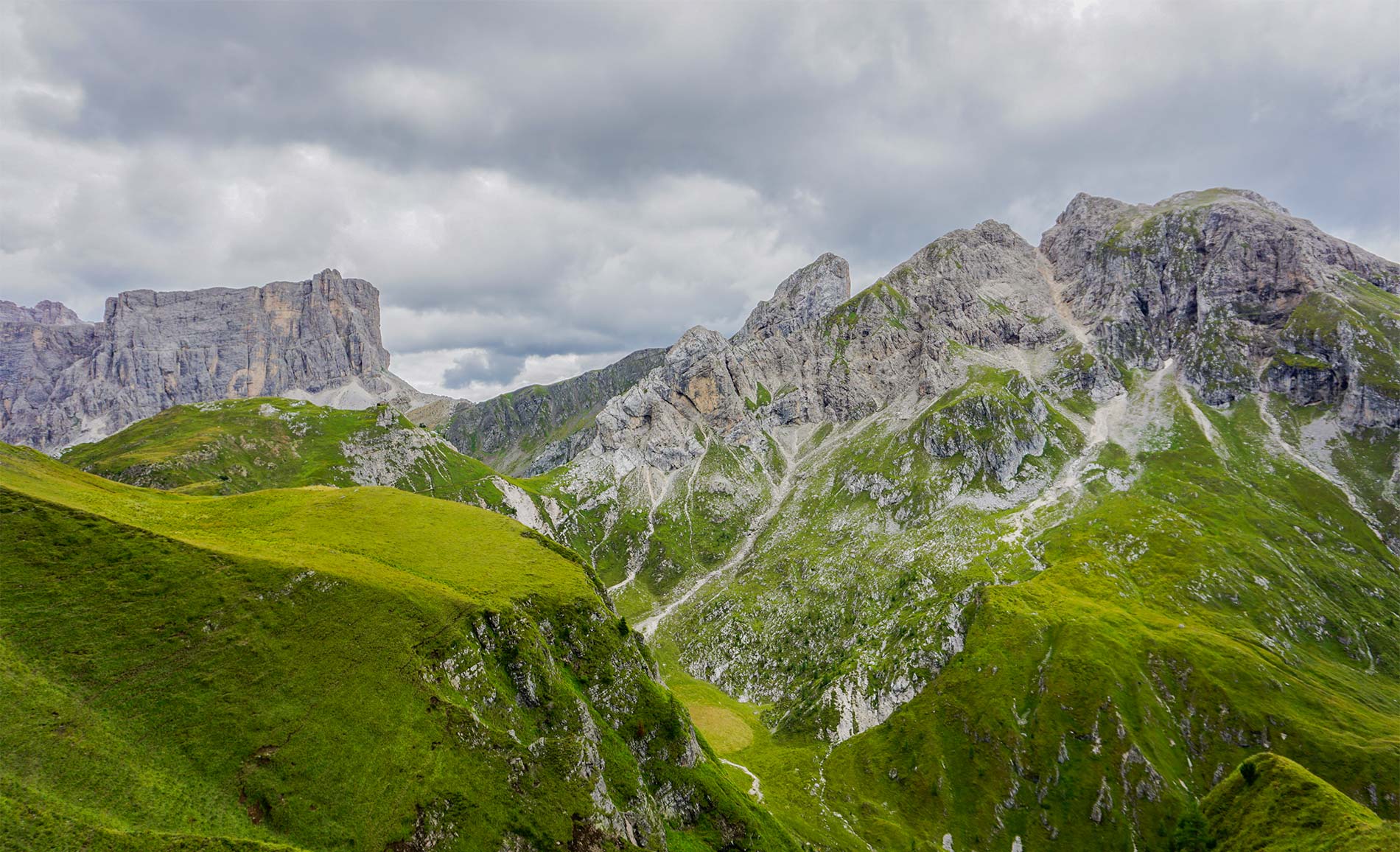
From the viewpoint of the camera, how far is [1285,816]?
59000 mm

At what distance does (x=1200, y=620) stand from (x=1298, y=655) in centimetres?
1975

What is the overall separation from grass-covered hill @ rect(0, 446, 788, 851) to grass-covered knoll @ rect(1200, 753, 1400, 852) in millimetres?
59103

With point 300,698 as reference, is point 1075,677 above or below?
below

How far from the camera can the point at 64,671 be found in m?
47.2

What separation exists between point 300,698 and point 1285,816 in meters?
110

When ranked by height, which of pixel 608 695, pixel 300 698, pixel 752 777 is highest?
pixel 300 698

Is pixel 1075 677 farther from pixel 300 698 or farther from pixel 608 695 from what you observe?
pixel 300 698

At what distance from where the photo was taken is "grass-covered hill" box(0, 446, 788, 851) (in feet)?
143

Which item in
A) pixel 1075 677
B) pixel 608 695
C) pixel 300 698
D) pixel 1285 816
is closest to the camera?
pixel 300 698

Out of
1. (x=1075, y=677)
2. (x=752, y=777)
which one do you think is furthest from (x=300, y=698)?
(x=1075, y=677)

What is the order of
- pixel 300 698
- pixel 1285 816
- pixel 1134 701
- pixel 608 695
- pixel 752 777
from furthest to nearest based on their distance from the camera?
1. pixel 752 777
2. pixel 1134 701
3. pixel 608 695
4. pixel 1285 816
5. pixel 300 698

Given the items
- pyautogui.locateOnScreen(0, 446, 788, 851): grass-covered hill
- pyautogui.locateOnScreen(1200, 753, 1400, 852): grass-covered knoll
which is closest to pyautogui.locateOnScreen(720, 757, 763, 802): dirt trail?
pyautogui.locateOnScreen(0, 446, 788, 851): grass-covered hill

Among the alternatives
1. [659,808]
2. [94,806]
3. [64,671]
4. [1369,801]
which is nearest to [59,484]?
[64,671]

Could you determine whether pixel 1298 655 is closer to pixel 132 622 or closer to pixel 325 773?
pixel 325 773
